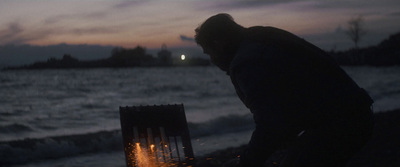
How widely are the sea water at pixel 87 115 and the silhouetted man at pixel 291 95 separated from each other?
836 cm

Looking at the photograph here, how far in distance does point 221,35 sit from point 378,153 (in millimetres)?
6908

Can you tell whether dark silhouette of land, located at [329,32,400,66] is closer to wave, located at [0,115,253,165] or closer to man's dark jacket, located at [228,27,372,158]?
wave, located at [0,115,253,165]

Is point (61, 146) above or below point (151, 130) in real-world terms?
below

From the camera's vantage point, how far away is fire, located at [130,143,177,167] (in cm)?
394

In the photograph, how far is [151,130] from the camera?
414 centimetres

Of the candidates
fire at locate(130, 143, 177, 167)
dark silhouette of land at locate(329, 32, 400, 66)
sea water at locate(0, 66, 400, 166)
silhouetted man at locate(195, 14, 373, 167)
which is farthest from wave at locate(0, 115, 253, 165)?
dark silhouette of land at locate(329, 32, 400, 66)

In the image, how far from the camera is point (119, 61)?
134 feet

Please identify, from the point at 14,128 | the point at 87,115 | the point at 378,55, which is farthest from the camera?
the point at 378,55

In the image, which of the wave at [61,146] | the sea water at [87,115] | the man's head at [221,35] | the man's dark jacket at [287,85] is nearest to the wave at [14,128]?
the sea water at [87,115]

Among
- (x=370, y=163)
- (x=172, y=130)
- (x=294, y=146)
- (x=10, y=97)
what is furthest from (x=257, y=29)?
(x=10, y=97)

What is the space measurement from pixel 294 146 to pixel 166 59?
46.3 meters

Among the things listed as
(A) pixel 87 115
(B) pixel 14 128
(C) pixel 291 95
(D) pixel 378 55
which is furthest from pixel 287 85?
(D) pixel 378 55

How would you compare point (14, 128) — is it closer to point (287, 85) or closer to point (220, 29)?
point (220, 29)

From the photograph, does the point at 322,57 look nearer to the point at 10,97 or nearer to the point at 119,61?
the point at 10,97
